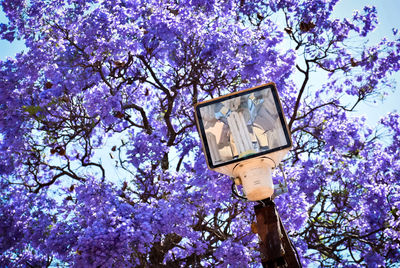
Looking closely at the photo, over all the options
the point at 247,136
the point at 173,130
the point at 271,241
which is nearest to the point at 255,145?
the point at 247,136

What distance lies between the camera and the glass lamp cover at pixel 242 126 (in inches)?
99.0

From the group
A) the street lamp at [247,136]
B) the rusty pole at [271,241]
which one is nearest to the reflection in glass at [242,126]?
the street lamp at [247,136]

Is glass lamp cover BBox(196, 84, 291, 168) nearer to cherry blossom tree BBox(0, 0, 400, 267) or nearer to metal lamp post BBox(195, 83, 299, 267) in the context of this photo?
metal lamp post BBox(195, 83, 299, 267)

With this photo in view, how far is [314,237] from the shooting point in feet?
29.1

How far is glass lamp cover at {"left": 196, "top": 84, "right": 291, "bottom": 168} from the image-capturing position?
2516 mm

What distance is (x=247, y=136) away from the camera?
256cm

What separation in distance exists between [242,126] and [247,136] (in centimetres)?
9

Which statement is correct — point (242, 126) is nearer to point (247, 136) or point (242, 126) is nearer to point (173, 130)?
point (247, 136)

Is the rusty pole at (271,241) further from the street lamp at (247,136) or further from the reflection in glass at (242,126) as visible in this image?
the reflection in glass at (242,126)

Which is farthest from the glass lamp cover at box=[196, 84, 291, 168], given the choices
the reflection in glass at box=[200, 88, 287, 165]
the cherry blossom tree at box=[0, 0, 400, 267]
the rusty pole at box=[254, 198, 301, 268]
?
the cherry blossom tree at box=[0, 0, 400, 267]

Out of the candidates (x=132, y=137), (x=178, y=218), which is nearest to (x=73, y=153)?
(x=132, y=137)

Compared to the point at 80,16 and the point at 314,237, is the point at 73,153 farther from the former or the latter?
the point at 314,237

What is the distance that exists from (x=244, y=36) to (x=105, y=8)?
2.68 metres

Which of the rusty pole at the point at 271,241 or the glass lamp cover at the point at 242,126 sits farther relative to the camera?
the glass lamp cover at the point at 242,126
